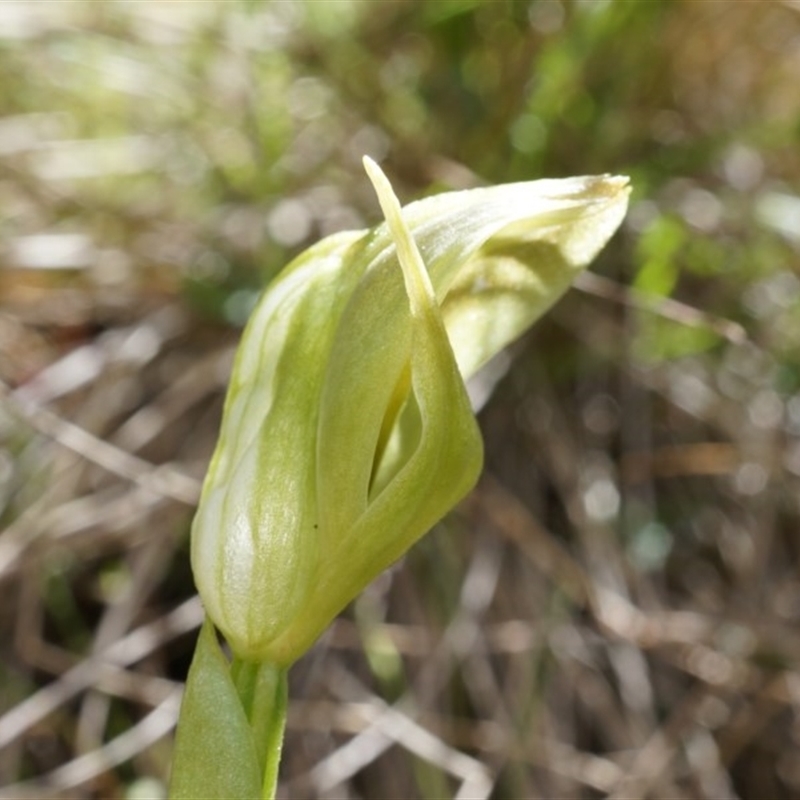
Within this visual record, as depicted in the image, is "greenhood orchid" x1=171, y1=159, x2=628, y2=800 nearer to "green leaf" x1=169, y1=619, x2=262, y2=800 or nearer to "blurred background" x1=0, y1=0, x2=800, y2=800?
"green leaf" x1=169, y1=619, x2=262, y2=800

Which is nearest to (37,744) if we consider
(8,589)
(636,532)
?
(8,589)

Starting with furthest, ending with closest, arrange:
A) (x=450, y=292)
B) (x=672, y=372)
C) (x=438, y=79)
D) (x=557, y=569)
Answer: (x=438, y=79) → (x=672, y=372) → (x=557, y=569) → (x=450, y=292)

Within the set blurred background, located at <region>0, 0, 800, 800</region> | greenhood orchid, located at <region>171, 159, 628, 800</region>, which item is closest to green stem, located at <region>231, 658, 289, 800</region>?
greenhood orchid, located at <region>171, 159, 628, 800</region>

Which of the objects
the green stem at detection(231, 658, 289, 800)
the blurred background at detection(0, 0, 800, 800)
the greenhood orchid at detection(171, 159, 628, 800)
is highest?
the greenhood orchid at detection(171, 159, 628, 800)

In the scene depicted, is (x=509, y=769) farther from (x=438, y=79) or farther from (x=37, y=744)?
(x=438, y=79)

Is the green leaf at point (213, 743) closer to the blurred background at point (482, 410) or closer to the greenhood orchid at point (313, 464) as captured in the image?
the greenhood orchid at point (313, 464)

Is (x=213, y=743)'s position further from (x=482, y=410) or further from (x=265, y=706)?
(x=482, y=410)

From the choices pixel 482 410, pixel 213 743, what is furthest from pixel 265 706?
pixel 482 410
